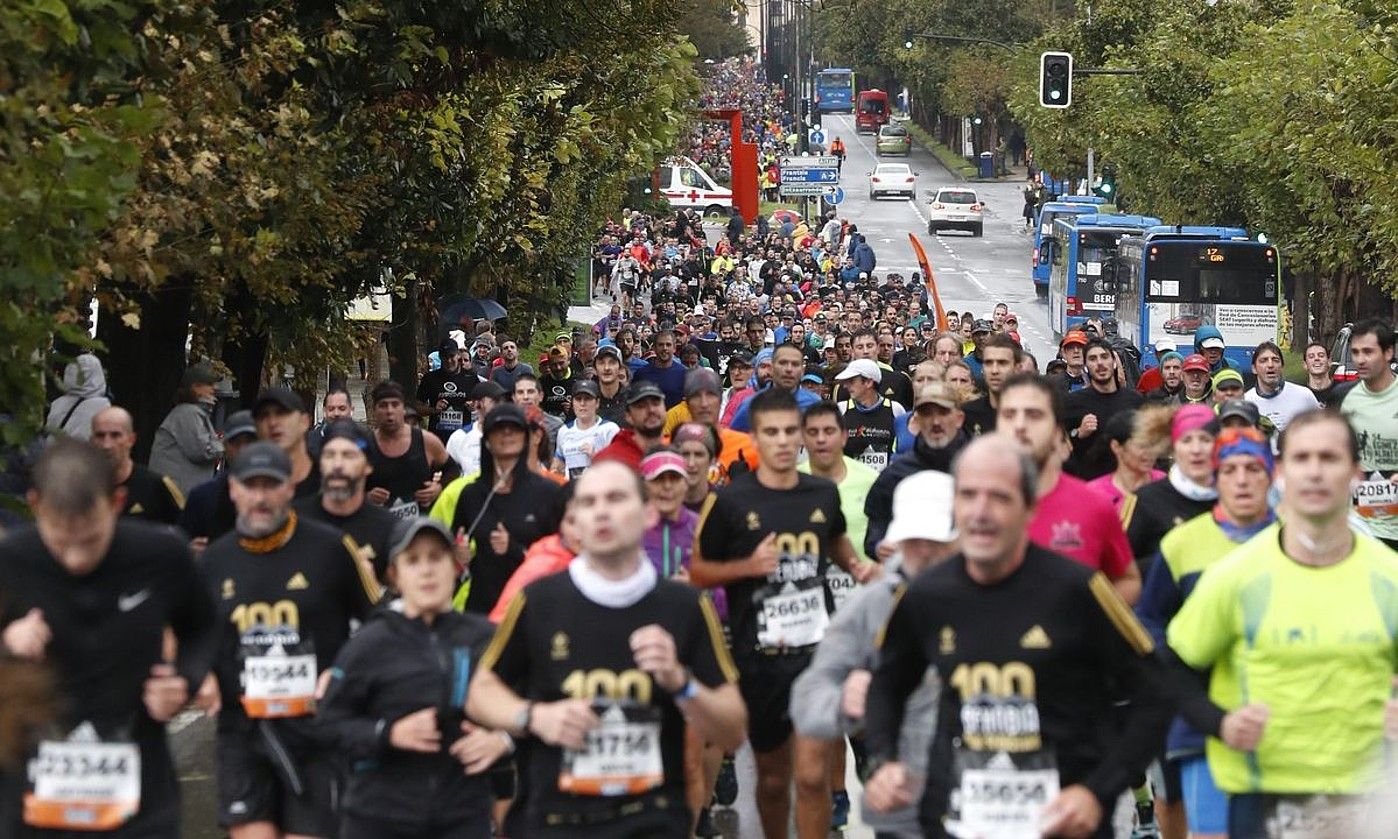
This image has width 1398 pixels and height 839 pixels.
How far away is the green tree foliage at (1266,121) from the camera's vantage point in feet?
87.1

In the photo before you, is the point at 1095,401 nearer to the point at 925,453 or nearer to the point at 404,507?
the point at 925,453

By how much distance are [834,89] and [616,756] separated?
134 meters

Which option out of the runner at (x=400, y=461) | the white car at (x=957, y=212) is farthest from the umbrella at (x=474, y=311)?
the white car at (x=957, y=212)

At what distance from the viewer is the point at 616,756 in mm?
6367

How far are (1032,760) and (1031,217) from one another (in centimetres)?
8086

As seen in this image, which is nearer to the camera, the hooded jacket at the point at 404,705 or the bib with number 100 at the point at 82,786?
the bib with number 100 at the point at 82,786

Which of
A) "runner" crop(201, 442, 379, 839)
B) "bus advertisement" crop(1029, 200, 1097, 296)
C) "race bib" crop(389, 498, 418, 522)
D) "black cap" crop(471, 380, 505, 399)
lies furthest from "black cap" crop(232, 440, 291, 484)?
"bus advertisement" crop(1029, 200, 1097, 296)

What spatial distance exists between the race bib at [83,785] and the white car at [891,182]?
286ft

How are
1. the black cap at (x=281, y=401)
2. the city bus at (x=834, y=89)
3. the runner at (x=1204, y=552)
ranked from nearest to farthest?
1. the runner at (x=1204, y=552)
2. the black cap at (x=281, y=401)
3. the city bus at (x=834, y=89)

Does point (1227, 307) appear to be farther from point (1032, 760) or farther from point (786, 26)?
point (786, 26)

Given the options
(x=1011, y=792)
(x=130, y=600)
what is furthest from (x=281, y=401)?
(x=1011, y=792)

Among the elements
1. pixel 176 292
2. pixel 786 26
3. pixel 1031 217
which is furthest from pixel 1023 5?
pixel 176 292

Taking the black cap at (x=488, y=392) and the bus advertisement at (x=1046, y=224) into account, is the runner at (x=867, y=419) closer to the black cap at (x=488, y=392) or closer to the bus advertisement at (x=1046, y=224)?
the black cap at (x=488, y=392)

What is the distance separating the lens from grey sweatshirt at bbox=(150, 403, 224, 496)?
15.0 meters
